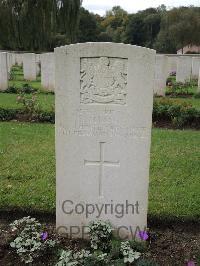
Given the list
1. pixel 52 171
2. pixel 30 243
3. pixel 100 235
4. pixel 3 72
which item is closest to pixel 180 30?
pixel 3 72

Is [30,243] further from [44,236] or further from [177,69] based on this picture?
[177,69]

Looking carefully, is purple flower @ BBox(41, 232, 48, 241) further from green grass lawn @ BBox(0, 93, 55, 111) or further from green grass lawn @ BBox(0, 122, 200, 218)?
green grass lawn @ BBox(0, 93, 55, 111)

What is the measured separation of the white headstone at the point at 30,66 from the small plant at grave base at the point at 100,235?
51.2ft

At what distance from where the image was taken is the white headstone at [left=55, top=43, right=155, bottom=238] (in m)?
3.44

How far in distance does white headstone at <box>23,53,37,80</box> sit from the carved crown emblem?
15.5 meters

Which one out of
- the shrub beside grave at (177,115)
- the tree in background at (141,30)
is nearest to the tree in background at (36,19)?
the shrub beside grave at (177,115)

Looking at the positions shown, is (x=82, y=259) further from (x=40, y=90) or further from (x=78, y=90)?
(x=40, y=90)

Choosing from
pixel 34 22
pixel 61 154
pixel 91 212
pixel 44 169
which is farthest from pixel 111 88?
pixel 34 22

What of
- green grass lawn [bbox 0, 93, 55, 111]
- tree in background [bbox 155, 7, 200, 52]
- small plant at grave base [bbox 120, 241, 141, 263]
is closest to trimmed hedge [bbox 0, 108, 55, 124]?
green grass lawn [bbox 0, 93, 55, 111]

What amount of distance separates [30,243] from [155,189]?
2123mm

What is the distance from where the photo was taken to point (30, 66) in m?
18.6

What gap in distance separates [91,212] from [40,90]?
10.9m

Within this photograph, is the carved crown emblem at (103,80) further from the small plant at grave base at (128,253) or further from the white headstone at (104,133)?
the small plant at grave base at (128,253)

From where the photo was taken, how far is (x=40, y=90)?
560 inches
